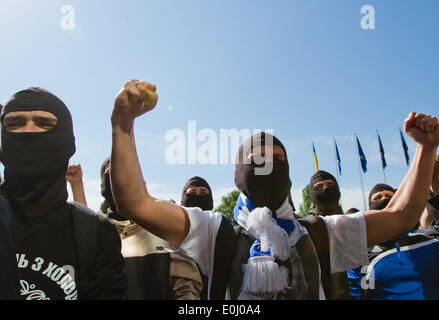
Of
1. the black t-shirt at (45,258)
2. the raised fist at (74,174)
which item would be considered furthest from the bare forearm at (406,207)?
the raised fist at (74,174)

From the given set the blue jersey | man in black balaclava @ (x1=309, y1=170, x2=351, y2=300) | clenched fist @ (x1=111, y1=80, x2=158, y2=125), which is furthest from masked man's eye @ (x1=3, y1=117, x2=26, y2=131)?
man in black balaclava @ (x1=309, y1=170, x2=351, y2=300)

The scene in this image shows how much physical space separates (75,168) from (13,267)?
202 centimetres

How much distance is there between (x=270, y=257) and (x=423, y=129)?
1.48 meters

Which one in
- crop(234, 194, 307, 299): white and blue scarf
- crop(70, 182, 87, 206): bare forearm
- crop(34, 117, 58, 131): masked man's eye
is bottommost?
crop(234, 194, 307, 299): white and blue scarf

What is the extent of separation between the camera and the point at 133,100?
6.22 ft

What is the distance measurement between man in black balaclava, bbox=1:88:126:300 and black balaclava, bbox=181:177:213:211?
118 inches

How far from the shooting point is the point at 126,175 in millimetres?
1885

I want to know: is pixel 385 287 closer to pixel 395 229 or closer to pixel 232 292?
pixel 395 229

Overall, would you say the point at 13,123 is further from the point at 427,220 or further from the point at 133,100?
the point at 427,220

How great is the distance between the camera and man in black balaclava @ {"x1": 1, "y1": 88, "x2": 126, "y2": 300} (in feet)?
6.57

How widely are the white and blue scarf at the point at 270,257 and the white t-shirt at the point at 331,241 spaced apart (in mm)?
234

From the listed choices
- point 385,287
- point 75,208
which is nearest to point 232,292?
point 75,208

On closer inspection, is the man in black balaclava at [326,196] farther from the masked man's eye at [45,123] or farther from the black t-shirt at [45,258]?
the masked man's eye at [45,123]

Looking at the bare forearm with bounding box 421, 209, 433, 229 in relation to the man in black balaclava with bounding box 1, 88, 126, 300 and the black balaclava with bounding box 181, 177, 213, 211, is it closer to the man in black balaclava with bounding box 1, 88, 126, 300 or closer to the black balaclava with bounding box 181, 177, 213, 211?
the black balaclava with bounding box 181, 177, 213, 211
